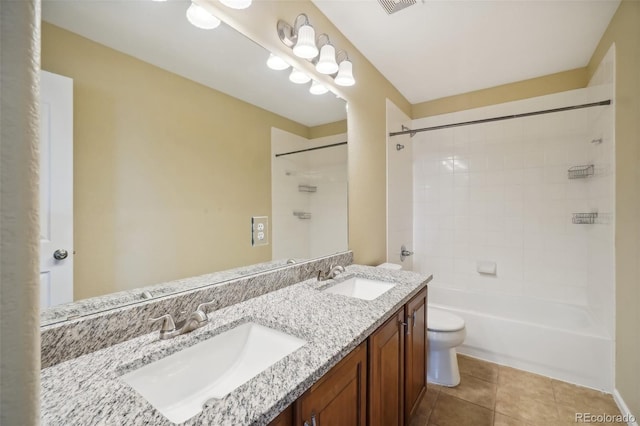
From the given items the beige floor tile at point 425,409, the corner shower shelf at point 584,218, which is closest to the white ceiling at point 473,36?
the corner shower shelf at point 584,218

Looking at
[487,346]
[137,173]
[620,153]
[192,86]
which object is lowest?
[487,346]

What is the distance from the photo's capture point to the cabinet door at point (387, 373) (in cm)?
101

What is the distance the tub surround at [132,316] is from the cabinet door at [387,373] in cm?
55

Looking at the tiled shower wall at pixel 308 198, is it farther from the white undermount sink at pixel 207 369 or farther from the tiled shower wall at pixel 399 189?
the tiled shower wall at pixel 399 189

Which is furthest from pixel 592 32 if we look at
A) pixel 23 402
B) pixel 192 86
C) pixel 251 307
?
pixel 23 402

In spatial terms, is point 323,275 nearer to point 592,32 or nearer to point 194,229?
point 194,229

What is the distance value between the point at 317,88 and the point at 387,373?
1.60 metres

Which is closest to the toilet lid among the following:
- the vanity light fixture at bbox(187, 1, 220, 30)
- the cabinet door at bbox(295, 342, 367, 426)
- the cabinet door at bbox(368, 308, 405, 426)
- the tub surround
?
the cabinet door at bbox(368, 308, 405, 426)

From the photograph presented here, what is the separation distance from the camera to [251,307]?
1093mm

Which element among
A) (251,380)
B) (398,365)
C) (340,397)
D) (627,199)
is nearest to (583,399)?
(627,199)

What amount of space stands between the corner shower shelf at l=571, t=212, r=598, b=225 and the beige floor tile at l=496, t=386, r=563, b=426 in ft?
4.62

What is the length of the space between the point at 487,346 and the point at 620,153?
1671 millimetres

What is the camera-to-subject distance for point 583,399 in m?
1.80

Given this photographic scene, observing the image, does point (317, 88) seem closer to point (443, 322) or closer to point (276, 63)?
point (276, 63)
